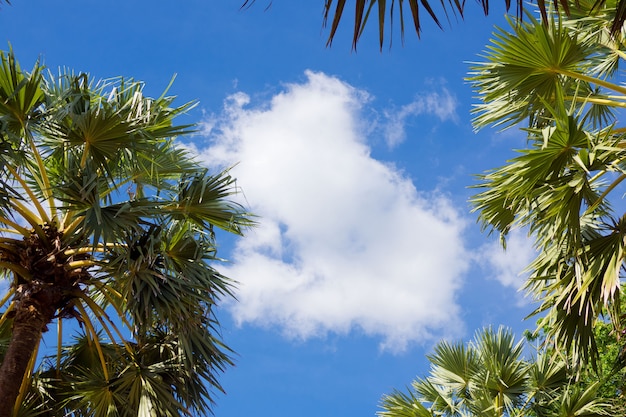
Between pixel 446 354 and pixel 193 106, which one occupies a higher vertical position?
pixel 193 106

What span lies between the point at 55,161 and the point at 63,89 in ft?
4.06

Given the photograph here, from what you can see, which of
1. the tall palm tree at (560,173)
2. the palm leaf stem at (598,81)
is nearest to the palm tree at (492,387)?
the tall palm tree at (560,173)

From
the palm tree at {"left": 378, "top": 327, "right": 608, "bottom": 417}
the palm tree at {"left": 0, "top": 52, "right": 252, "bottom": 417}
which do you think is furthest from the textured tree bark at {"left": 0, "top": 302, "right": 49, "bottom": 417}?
the palm tree at {"left": 378, "top": 327, "right": 608, "bottom": 417}

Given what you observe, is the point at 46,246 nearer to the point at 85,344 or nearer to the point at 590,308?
the point at 85,344

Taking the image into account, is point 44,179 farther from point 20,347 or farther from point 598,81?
point 598,81

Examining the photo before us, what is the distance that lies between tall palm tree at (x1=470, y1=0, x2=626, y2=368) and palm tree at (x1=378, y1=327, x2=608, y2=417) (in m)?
1.78

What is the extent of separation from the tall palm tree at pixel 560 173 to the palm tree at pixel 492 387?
5.82 feet

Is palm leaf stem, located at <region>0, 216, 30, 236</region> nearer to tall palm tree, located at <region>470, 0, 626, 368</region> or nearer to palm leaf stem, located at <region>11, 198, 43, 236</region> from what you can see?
palm leaf stem, located at <region>11, 198, 43, 236</region>

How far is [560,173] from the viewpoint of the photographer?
708 cm

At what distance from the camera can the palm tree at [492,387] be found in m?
9.44

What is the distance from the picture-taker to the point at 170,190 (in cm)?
852

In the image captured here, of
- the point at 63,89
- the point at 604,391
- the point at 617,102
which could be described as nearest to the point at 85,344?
the point at 63,89

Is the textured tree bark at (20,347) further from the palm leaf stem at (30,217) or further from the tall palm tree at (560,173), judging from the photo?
the tall palm tree at (560,173)

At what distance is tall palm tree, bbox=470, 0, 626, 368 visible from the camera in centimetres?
680
